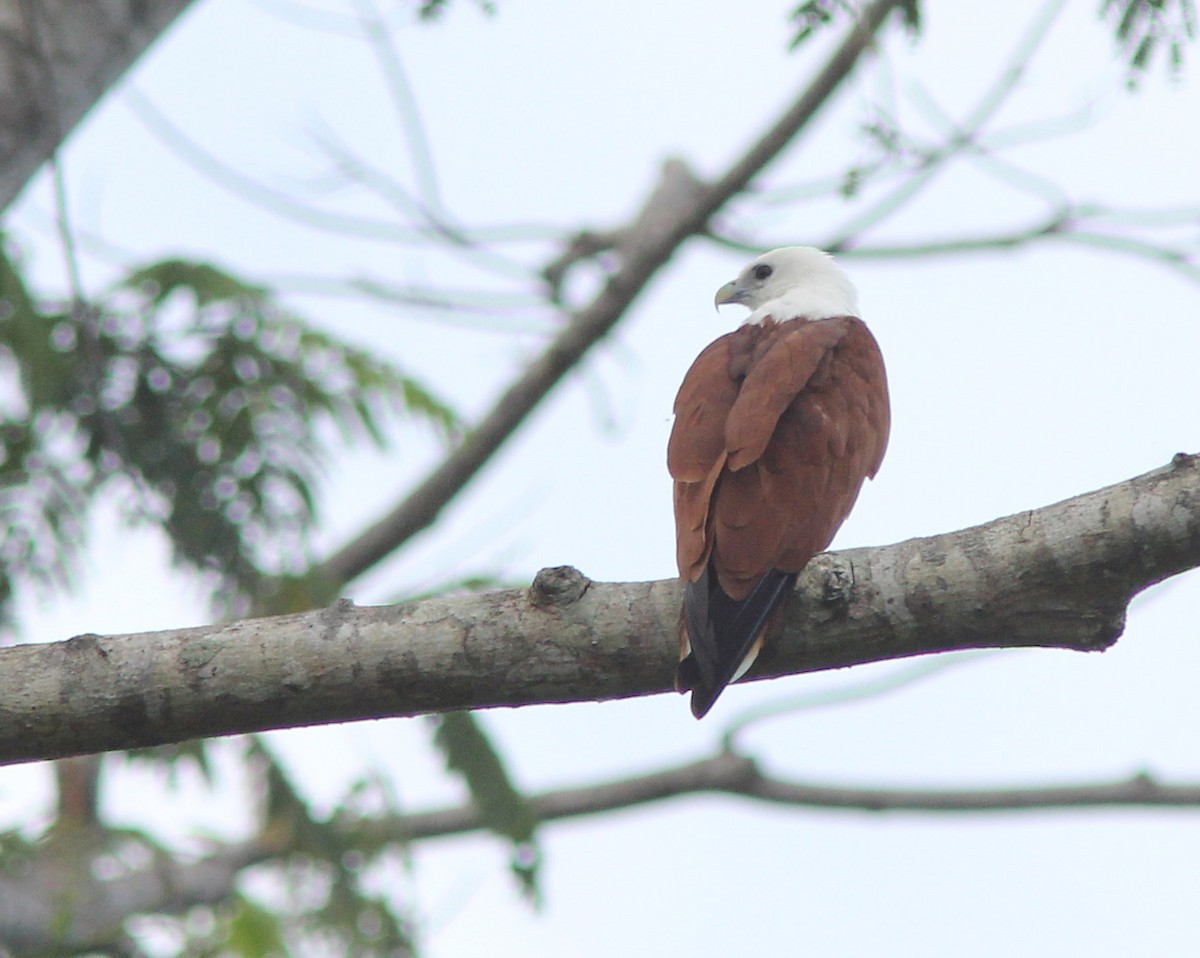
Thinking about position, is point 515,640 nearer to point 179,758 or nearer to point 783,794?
point 179,758

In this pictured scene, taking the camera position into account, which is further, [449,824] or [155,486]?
[449,824]

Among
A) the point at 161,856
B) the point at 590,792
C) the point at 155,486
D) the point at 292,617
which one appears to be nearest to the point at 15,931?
the point at 161,856

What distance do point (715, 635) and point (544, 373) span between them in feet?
12.3

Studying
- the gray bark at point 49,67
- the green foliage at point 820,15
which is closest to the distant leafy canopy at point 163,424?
the gray bark at point 49,67

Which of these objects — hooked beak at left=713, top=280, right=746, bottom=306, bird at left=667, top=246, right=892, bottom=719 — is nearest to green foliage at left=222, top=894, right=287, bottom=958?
bird at left=667, top=246, right=892, bottom=719

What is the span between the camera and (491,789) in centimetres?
474

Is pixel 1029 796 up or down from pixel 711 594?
up

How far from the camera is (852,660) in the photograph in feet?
10.1

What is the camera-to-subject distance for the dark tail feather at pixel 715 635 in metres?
2.98

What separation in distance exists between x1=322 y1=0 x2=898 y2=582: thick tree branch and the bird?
207cm

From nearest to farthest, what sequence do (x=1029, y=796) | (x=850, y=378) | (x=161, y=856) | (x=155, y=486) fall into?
(x=850, y=378)
(x=155, y=486)
(x=161, y=856)
(x=1029, y=796)

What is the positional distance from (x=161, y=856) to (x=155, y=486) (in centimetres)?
175

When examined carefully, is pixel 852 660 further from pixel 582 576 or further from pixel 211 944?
pixel 211 944

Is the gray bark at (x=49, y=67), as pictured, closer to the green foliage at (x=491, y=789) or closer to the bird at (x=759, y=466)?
the bird at (x=759, y=466)
